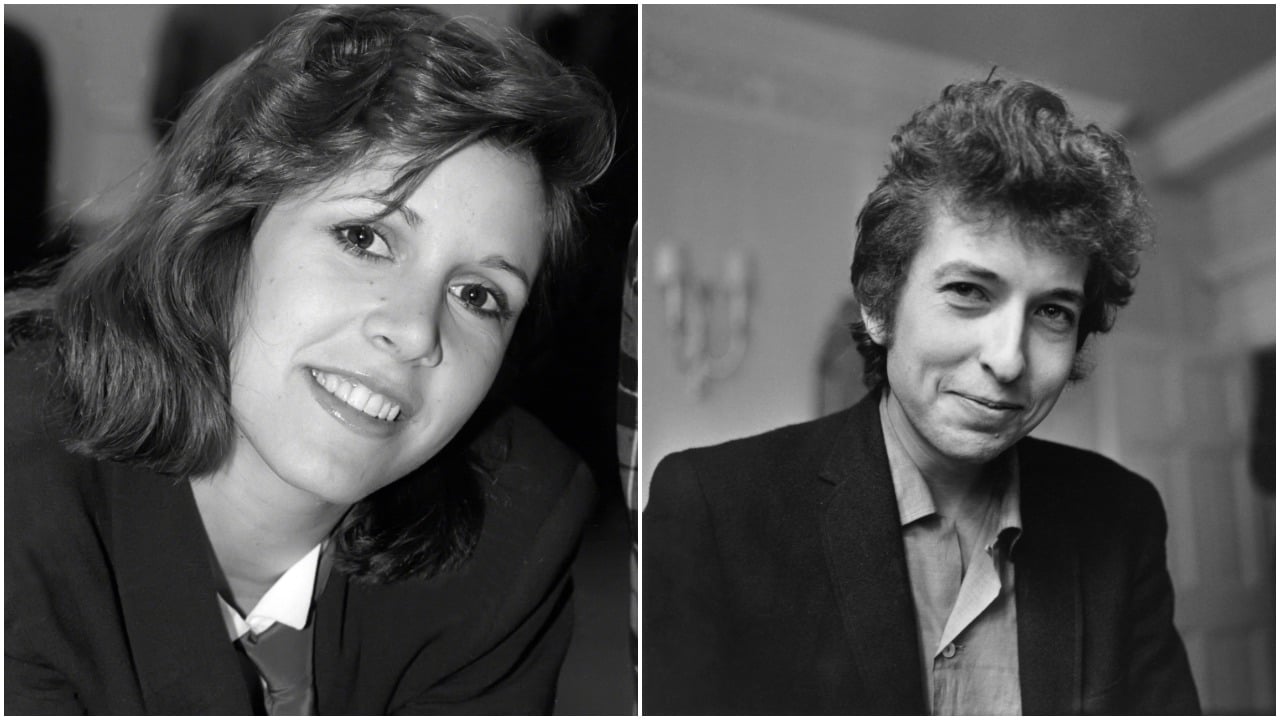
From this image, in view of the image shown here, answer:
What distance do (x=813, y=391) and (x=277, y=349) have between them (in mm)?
553

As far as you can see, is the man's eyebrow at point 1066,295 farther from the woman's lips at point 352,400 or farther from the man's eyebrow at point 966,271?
the woman's lips at point 352,400

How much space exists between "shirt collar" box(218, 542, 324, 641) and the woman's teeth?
24 centimetres

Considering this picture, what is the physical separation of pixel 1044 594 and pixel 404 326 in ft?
2.37

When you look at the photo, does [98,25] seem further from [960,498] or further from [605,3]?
[960,498]

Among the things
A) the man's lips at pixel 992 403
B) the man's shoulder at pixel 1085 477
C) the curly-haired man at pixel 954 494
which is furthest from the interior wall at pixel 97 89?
the man's shoulder at pixel 1085 477

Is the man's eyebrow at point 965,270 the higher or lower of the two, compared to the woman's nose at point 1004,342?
higher

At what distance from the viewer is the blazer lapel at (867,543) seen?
111 centimetres

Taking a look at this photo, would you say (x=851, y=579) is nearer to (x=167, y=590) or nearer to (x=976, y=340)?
(x=976, y=340)

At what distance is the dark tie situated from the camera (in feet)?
3.89

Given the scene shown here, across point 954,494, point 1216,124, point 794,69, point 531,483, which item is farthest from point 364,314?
point 1216,124

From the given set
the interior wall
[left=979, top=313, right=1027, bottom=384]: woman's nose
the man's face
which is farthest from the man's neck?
the interior wall

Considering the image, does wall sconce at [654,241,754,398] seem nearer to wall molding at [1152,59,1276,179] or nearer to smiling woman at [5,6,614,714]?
smiling woman at [5,6,614,714]

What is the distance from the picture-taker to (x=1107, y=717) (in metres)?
1.16

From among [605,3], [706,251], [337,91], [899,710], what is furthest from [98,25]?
[899,710]
